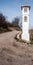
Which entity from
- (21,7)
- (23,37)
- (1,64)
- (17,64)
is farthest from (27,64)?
(21,7)

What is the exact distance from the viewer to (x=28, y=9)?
813 inches

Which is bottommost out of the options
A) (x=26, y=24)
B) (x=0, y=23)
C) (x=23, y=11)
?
(x=0, y=23)

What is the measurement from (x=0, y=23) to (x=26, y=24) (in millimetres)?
31032

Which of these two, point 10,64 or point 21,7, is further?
point 21,7

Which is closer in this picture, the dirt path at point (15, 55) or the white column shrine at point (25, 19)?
the dirt path at point (15, 55)

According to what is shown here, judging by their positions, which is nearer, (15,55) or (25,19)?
(15,55)

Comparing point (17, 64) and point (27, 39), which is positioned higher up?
point (17, 64)

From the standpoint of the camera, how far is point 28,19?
68.1 feet

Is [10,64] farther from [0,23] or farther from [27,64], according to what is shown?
[0,23]

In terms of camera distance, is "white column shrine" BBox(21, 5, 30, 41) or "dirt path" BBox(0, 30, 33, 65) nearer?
"dirt path" BBox(0, 30, 33, 65)

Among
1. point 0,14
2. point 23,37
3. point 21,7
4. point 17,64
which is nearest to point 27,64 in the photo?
point 17,64

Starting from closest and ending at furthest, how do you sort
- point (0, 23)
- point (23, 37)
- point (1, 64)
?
point (1, 64), point (23, 37), point (0, 23)

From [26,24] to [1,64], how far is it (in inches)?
509

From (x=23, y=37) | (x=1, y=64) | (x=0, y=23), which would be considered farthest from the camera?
(x=0, y=23)
